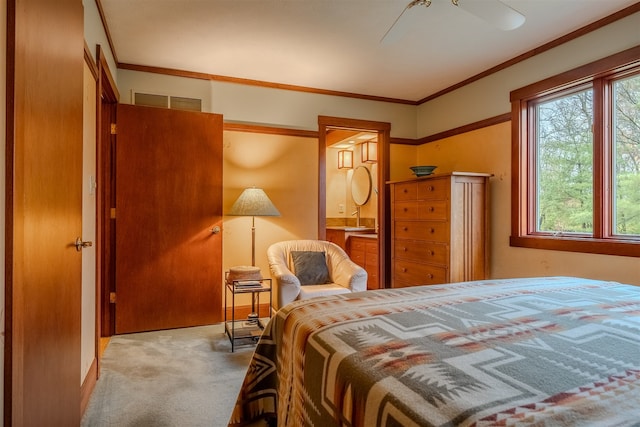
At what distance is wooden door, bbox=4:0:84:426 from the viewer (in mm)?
999

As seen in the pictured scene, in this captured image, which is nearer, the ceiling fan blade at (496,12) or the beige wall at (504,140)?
the ceiling fan blade at (496,12)

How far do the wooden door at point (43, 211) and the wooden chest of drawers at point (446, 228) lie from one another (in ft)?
9.18

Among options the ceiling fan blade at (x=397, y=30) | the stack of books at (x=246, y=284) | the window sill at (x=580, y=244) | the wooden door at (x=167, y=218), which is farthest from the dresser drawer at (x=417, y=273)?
the ceiling fan blade at (x=397, y=30)

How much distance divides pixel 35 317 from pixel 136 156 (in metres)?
2.48

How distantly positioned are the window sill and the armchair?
1431 mm

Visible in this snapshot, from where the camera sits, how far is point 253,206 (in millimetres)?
3400

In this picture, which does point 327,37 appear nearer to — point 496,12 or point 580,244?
point 496,12

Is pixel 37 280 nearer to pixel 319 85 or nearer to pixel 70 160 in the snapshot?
pixel 70 160

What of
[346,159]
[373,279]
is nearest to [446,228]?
[373,279]

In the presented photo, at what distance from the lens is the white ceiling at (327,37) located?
254cm

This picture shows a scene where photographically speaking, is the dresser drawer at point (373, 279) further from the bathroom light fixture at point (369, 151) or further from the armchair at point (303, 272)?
the bathroom light fixture at point (369, 151)

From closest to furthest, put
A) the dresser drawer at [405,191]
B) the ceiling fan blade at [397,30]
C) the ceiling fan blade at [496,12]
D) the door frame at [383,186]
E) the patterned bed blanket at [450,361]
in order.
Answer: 1. the patterned bed blanket at [450,361]
2. the ceiling fan blade at [496,12]
3. the ceiling fan blade at [397,30]
4. the dresser drawer at [405,191]
5. the door frame at [383,186]

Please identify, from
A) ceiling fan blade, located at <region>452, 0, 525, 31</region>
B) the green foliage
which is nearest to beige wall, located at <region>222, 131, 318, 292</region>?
the green foliage

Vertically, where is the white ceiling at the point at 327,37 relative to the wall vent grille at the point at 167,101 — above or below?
above
